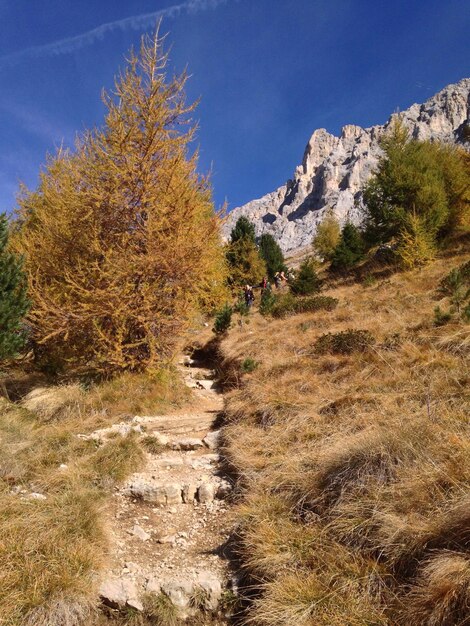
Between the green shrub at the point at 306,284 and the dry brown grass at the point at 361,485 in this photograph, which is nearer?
the dry brown grass at the point at 361,485

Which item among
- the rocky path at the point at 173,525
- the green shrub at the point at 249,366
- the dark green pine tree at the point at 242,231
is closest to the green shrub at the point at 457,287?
the green shrub at the point at 249,366

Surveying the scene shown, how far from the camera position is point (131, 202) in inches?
343

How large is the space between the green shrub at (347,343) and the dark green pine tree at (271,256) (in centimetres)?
2344

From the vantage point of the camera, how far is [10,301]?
25.6 ft

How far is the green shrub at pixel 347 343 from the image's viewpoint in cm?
732

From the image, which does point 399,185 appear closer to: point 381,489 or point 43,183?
point 43,183

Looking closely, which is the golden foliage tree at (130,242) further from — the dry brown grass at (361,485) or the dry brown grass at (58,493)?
the dry brown grass at (361,485)

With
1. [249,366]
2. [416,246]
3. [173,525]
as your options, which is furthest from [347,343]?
[416,246]

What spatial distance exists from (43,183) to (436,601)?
15.2 meters

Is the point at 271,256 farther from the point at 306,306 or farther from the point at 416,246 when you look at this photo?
the point at 306,306

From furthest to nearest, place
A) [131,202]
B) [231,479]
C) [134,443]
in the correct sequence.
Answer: [131,202] < [134,443] < [231,479]

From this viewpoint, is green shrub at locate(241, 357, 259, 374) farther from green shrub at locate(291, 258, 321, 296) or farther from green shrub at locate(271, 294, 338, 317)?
green shrub at locate(291, 258, 321, 296)

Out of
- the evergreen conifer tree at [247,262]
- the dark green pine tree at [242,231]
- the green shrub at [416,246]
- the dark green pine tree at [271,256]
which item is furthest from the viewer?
the dark green pine tree at [271,256]

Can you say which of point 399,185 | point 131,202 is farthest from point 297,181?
point 131,202
